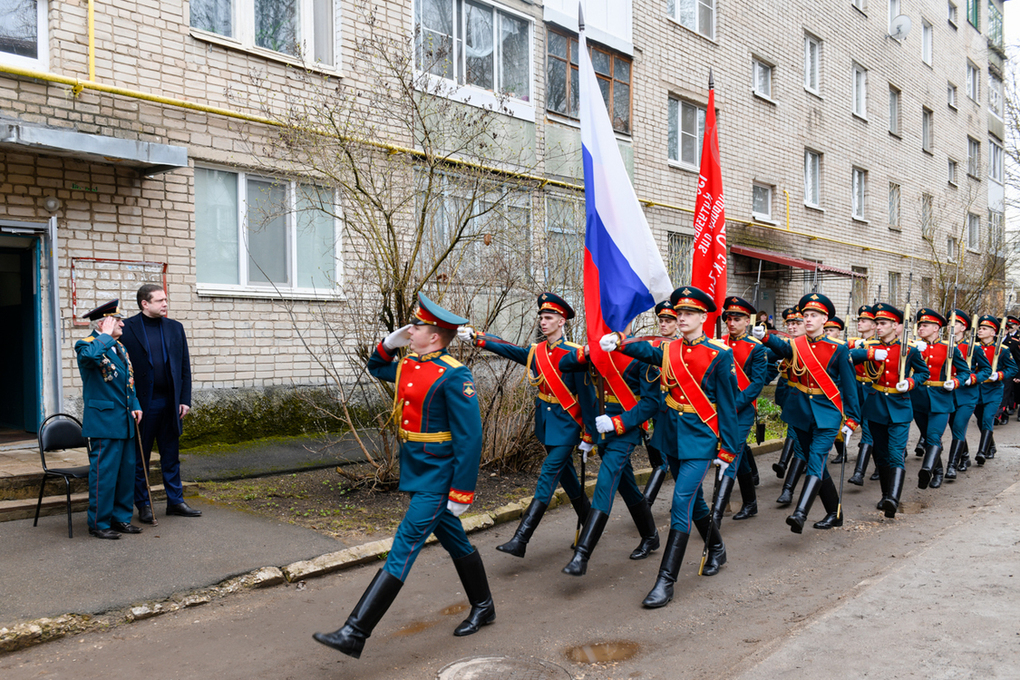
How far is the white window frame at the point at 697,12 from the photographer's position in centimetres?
1817

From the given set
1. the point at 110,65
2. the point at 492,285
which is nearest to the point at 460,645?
the point at 492,285

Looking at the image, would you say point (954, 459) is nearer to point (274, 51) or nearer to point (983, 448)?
point (983, 448)

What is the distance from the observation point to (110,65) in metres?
9.45

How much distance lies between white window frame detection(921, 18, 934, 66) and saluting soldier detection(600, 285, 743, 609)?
27.9 metres

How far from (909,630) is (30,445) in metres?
8.33

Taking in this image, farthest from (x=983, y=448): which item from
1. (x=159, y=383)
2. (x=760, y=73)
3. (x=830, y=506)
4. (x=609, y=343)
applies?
(x=760, y=73)

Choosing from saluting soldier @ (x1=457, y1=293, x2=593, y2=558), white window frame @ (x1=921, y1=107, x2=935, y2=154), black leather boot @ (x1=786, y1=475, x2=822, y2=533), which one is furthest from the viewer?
white window frame @ (x1=921, y1=107, x2=935, y2=154)

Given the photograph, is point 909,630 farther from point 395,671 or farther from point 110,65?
point 110,65

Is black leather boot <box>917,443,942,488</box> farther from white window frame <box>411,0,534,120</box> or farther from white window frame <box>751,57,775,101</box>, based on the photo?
white window frame <box>751,57,775,101</box>

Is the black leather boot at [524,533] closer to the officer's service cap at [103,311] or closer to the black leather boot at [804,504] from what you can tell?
the black leather boot at [804,504]

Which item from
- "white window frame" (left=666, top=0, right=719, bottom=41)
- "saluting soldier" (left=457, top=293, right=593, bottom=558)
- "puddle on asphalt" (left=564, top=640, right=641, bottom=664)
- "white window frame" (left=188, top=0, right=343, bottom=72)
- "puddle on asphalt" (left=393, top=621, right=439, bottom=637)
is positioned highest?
"white window frame" (left=666, top=0, right=719, bottom=41)

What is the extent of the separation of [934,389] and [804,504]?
3.79 meters

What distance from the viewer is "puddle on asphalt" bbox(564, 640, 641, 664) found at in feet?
14.6

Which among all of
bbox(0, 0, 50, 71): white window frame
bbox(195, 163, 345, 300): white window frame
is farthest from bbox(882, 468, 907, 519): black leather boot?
bbox(0, 0, 50, 71): white window frame
